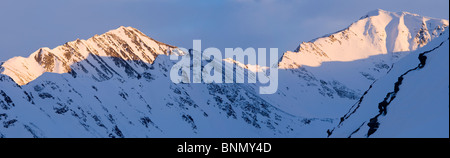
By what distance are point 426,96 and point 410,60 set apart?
16227 millimetres

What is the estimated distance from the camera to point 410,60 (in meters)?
64.6

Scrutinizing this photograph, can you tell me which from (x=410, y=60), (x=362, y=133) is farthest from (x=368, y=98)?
(x=362, y=133)

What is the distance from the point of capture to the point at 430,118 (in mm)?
45062
